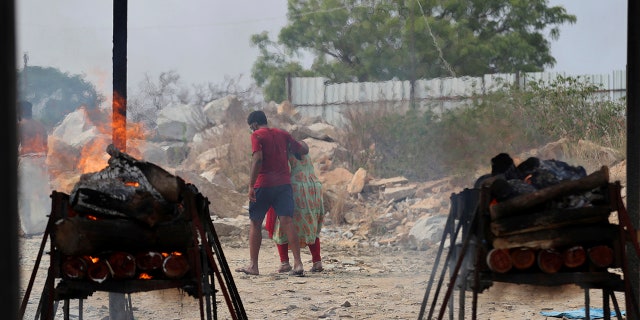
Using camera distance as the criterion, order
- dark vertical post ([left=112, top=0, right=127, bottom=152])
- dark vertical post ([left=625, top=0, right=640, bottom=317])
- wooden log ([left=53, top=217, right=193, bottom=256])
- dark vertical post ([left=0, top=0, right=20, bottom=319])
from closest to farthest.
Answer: dark vertical post ([left=0, top=0, right=20, bottom=319]) < wooden log ([left=53, top=217, right=193, bottom=256]) < dark vertical post ([left=625, top=0, right=640, bottom=317]) < dark vertical post ([left=112, top=0, right=127, bottom=152])

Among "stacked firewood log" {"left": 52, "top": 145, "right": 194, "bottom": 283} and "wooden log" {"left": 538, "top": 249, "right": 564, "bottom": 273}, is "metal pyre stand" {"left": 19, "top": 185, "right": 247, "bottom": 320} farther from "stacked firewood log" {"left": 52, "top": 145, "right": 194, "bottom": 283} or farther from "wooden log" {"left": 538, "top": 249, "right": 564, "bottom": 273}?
"wooden log" {"left": 538, "top": 249, "right": 564, "bottom": 273}

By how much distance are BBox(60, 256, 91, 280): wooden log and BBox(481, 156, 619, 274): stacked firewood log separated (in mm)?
1797

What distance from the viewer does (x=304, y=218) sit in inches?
374

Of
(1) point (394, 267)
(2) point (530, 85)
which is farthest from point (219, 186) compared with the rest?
(2) point (530, 85)

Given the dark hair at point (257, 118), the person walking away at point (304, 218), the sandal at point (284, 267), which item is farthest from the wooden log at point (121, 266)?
the sandal at point (284, 267)

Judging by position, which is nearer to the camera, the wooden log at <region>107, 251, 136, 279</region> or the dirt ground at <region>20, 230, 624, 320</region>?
the wooden log at <region>107, 251, 136, 279</region>

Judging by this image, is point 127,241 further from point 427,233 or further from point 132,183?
point 427,233

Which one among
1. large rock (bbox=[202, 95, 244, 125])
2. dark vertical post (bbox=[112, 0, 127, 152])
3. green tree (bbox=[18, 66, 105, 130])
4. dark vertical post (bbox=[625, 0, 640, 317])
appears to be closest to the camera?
dark vertical post (bbox=[625, 0, 640, 317])

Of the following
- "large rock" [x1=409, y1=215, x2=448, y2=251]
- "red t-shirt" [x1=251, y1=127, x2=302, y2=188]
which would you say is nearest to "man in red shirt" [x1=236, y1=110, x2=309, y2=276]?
"red t-shirt" [x1=251, y1=127, x2=302, y2=188]

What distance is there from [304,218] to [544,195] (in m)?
5.64

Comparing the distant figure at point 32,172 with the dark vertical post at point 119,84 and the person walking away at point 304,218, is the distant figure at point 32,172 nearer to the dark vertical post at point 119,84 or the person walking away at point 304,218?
the person walking away at point 304,218

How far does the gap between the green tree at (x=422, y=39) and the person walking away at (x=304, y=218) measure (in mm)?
11844

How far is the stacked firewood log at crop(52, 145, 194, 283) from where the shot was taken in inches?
156

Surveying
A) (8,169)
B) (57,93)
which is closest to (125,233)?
(8,169)
